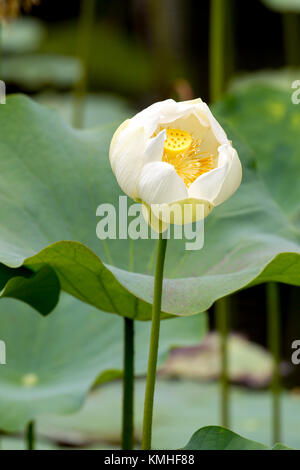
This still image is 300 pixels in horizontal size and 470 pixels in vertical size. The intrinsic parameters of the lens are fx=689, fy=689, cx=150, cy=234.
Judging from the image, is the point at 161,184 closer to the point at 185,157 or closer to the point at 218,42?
the point at 185,157

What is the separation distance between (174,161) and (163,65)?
2881 mm

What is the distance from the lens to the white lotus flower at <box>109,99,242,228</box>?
57cm

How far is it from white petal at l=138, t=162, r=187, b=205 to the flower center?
6 cm

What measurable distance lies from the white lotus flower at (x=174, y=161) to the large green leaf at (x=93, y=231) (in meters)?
0.10

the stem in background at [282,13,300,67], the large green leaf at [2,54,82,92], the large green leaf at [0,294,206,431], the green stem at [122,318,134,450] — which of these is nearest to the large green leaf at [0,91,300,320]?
the green stem at [122,318,134,450]

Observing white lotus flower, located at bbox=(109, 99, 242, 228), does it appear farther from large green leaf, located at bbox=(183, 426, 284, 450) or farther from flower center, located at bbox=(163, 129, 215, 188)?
large green leaf, located at bbox=(183, 426, 284, 450)

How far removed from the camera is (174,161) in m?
0.64

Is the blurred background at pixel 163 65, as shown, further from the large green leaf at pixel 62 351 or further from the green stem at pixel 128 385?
the green stem at pixel 128 385

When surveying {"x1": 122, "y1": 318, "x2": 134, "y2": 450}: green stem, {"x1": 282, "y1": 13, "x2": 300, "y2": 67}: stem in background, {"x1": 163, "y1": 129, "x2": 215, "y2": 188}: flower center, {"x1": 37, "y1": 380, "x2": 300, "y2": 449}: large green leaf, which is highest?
{"x1": 282, "y1": 13, "x2": 300, "y2": 67}: stem in background

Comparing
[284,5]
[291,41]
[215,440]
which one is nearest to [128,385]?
[215,440]

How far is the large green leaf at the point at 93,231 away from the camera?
0.67m

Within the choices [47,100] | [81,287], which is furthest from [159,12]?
[81,287]

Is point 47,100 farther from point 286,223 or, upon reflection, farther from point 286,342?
point 286,223

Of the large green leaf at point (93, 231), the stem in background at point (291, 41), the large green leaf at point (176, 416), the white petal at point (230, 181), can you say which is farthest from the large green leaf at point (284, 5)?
the white petal at point (230, 181)
